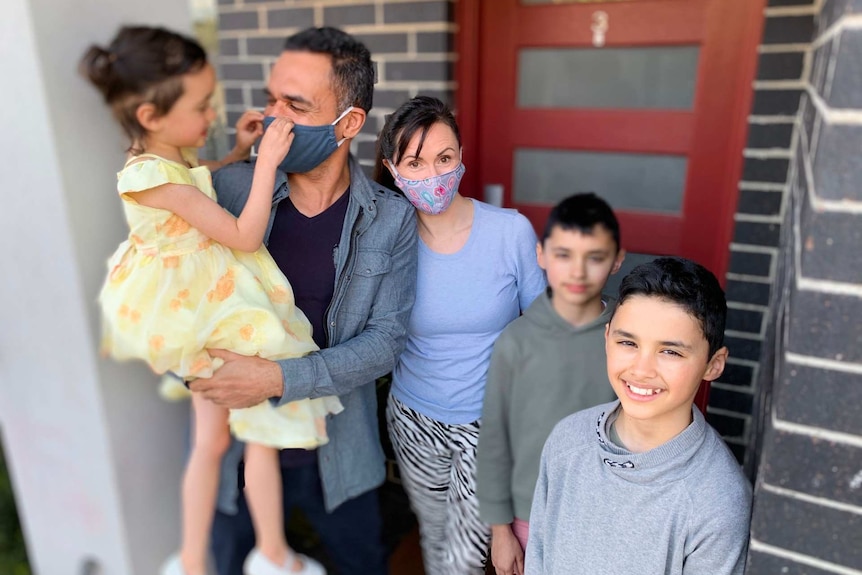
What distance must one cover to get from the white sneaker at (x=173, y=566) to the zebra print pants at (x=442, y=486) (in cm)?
47

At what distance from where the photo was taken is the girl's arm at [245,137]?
2.96 feet

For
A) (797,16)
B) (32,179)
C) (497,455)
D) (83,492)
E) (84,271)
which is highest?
(797,16)

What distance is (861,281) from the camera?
0.74 metres

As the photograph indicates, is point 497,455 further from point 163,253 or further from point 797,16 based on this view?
point 797,16

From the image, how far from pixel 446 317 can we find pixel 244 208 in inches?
14.5

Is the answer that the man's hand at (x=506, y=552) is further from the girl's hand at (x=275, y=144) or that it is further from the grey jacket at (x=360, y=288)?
the girl's hand at (x=275, y=144)

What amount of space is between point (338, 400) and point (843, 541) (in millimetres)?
724

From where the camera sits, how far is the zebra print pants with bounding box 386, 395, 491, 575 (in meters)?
1.17

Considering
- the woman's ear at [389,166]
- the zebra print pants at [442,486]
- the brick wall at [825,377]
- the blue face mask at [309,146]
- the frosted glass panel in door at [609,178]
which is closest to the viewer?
the brick wall at [825,377]

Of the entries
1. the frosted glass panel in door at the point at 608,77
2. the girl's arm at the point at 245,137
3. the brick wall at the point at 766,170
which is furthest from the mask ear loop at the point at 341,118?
the frosted glass panel in door at the point at 608,77

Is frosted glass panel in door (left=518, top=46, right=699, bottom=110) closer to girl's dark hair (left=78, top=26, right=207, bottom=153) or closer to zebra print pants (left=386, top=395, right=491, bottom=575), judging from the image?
zebra print pants (left=386, top=395, right=491, bottom=575)

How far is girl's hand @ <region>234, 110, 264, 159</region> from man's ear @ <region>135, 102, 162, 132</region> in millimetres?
147

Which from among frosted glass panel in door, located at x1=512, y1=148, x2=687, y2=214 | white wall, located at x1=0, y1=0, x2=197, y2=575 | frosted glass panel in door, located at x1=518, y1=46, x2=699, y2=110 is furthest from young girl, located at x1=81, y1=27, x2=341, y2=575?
frosted glass panel in door, located at x1=518, y1=46, x2=699, y2=110

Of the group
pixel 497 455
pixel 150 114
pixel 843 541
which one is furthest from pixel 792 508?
pixel 150 114
